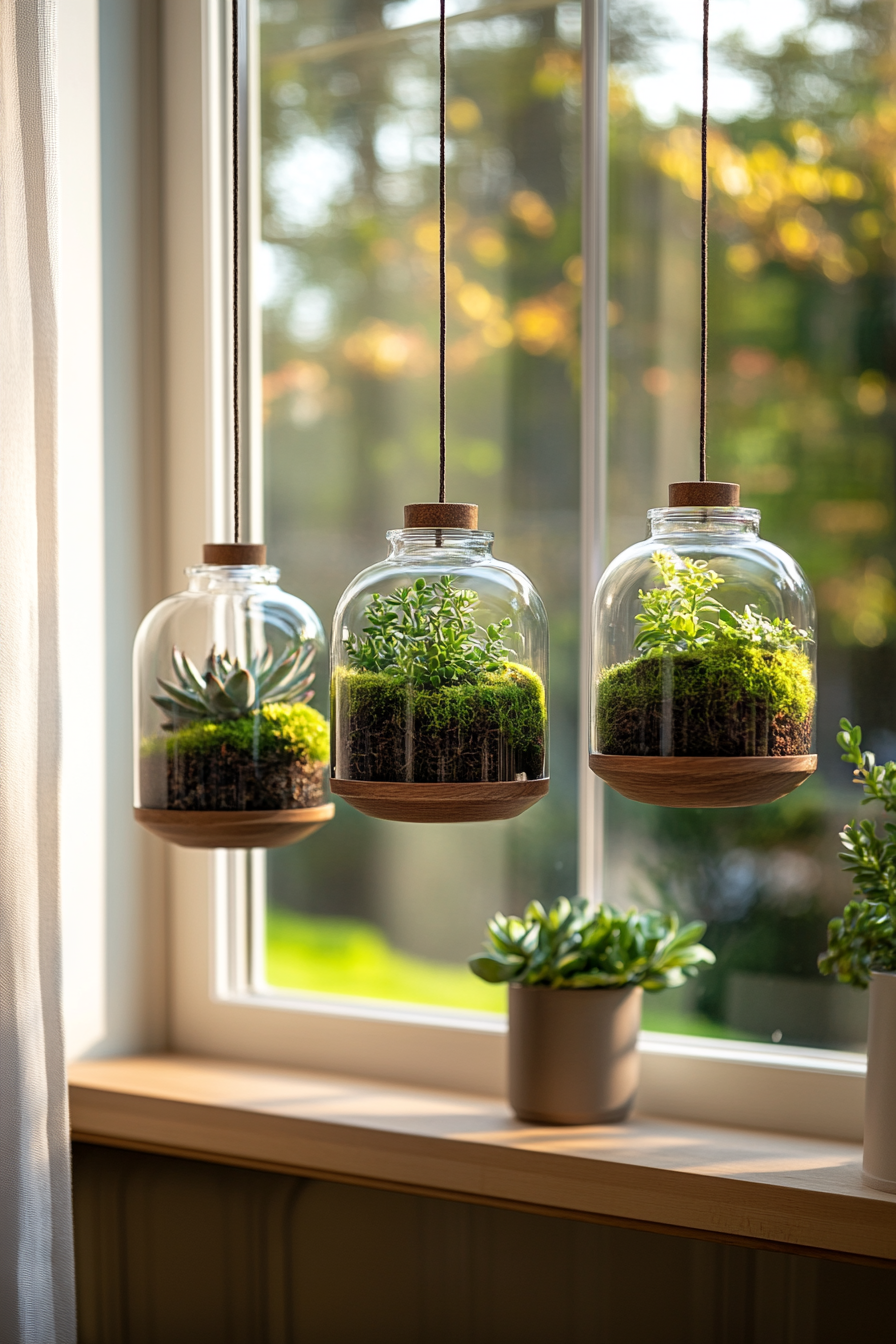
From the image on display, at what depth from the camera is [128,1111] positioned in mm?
1358

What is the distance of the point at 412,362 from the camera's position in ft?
4.81

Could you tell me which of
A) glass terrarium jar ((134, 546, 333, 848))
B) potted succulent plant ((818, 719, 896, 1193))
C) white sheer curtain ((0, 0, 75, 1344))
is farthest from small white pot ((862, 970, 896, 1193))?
white sheer curtain ((0, 0, 75, 1344))

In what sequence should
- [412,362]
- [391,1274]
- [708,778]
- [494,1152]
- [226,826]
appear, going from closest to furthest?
1. [708,778]
2. [226,826]
3. [494,1152]
4. [391,1274]
5. [412,362]

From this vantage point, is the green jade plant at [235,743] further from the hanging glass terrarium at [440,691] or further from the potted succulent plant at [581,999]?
the potted succulent plant at [581,999]

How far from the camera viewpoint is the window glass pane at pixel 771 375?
1215mm

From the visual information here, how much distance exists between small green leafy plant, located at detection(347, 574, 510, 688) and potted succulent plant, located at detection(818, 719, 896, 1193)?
34 cm

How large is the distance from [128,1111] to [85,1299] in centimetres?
28

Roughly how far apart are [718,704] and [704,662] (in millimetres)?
32

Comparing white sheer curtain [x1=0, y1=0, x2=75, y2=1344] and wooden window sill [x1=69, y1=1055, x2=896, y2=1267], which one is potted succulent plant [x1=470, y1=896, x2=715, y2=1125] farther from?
white sheer curtain [x1=0, y1=0, x2=75, y2=1344]

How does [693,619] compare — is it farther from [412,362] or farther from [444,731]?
[412,362]

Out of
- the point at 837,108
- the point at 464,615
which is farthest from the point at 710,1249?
the point at 837,108

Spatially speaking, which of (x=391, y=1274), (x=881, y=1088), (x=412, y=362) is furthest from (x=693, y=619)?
(x=391, y=1274)

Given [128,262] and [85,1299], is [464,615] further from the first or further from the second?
[85,1299]

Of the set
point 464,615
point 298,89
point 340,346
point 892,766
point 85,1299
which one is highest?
point 298,89
